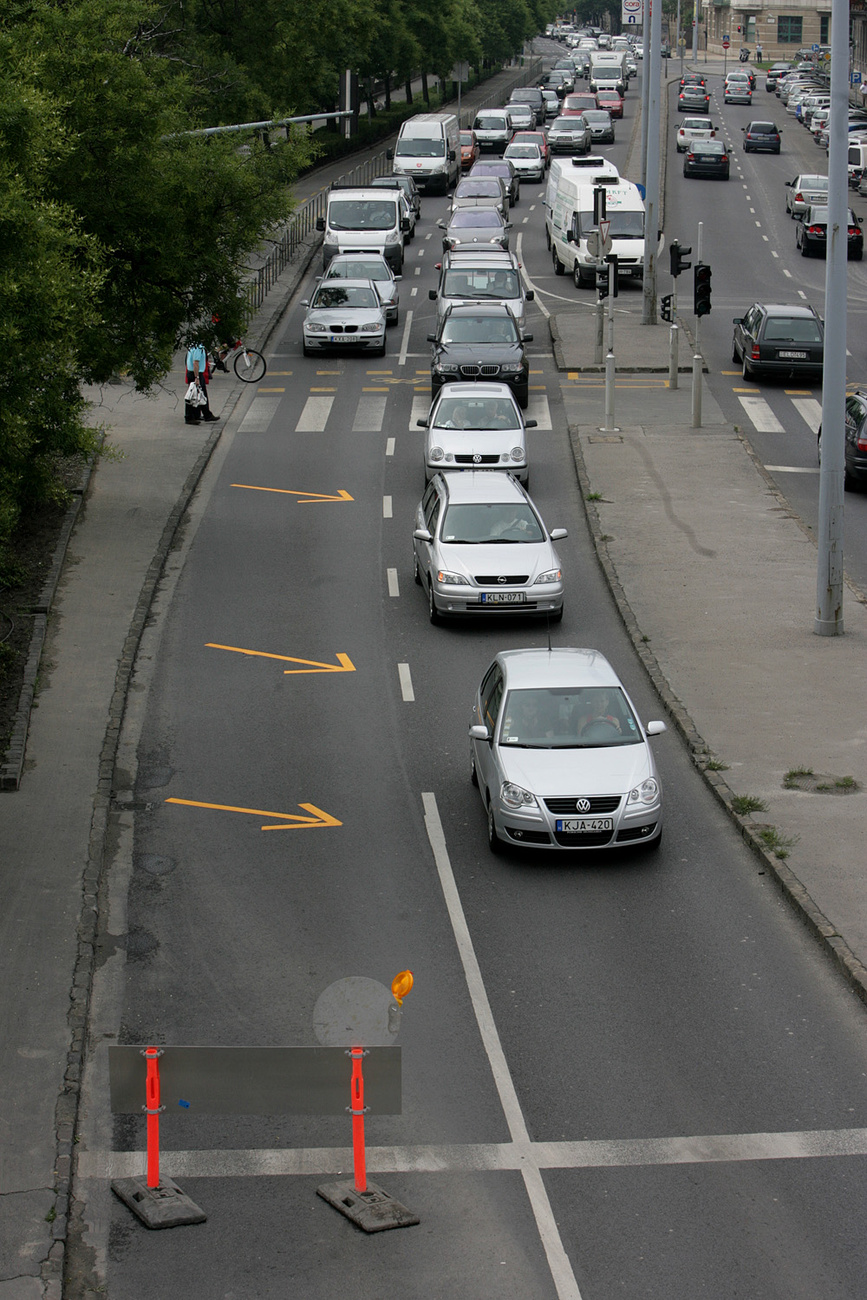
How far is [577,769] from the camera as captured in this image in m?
13.6

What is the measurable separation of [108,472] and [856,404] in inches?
499

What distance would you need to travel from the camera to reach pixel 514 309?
3562 centimetres

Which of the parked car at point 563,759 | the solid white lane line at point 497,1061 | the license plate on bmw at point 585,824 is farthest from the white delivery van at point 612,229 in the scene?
the license plate on bmw at point 585,824

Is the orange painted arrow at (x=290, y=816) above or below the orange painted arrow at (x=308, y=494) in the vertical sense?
above

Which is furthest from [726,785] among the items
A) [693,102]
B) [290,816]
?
[693,102]

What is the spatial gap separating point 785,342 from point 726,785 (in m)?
20.4

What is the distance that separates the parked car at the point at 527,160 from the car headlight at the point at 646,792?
2245 inches

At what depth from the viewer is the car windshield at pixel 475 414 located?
26.2 metres

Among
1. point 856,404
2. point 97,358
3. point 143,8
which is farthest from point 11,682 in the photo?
point 856,404

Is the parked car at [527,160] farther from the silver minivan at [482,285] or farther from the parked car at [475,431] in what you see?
the parked car at [475,431]

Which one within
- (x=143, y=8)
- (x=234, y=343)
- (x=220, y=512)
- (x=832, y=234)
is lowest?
(x=220, y=512)

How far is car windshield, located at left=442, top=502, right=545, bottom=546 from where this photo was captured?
2053cm

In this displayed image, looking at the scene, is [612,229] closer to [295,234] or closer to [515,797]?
[295,234]

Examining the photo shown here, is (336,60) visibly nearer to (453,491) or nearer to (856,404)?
(856,404)
